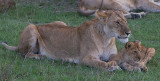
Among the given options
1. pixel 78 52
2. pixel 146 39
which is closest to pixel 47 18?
pixel 146 39

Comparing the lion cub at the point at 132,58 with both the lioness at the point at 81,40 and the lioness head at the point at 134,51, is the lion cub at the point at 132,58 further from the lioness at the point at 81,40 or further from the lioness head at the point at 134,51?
the lioness at the point at 81,40

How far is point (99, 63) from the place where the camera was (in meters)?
5.73

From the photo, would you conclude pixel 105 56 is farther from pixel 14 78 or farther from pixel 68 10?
pixel 68 10

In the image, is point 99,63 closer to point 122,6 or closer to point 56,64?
point 56,64

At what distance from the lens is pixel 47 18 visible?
370 inches

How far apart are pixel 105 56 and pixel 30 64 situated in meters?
1.13

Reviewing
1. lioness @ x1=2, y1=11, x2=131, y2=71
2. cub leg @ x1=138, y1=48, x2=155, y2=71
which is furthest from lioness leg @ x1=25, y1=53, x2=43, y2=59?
cub leg @ x1=138, y1=48, x2=155, y2=71

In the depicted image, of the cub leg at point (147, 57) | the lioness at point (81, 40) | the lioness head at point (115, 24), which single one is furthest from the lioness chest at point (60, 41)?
the cub leg at point (147, 57)

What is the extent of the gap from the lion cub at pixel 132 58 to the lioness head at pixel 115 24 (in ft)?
0.48

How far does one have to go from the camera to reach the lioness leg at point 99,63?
5.61 metres

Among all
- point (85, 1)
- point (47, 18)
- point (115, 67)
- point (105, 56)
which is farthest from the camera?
point (85, 1)

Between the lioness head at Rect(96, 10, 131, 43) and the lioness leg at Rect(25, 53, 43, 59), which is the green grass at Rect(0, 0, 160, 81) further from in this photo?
the lioness head at Rect(96, 10, 131, 43)

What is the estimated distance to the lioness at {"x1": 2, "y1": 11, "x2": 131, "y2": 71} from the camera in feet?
19.1

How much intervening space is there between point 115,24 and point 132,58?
54cm
